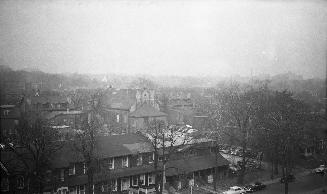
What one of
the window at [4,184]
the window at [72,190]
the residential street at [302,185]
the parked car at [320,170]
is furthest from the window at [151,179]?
the parked car at [320,170]

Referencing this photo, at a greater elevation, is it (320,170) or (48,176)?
(48,176)

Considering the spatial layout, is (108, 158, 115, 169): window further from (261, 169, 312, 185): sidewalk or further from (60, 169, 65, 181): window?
(261, 169, 312, 185): sidewalk

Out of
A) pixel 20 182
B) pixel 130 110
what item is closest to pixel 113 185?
pixel 20 182

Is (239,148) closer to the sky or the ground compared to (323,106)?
closer to the ground

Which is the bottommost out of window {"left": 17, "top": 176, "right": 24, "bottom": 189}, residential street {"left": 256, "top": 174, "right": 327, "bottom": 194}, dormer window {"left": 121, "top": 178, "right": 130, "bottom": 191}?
residential street {"left": 256, "top": 174, "right": 327, "bottom": 194}

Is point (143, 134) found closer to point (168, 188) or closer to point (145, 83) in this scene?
point (168, 188)

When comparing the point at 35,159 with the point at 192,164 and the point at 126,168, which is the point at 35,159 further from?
the point at 192,164

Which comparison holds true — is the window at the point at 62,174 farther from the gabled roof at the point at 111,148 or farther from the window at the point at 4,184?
the window at the point at 4,184

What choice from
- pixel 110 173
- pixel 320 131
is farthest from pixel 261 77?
pixel 110 173

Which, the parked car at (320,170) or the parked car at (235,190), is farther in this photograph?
the parked car at (320,170)

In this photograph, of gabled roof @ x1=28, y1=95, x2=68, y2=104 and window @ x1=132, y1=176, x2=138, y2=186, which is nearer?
window @ x1=132, y1=176, x2=138, y2=186

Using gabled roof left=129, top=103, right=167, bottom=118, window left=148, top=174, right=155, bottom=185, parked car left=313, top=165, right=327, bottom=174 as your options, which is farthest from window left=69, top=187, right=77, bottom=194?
gabled roof left=129, top=103, right=167, bottom=118
